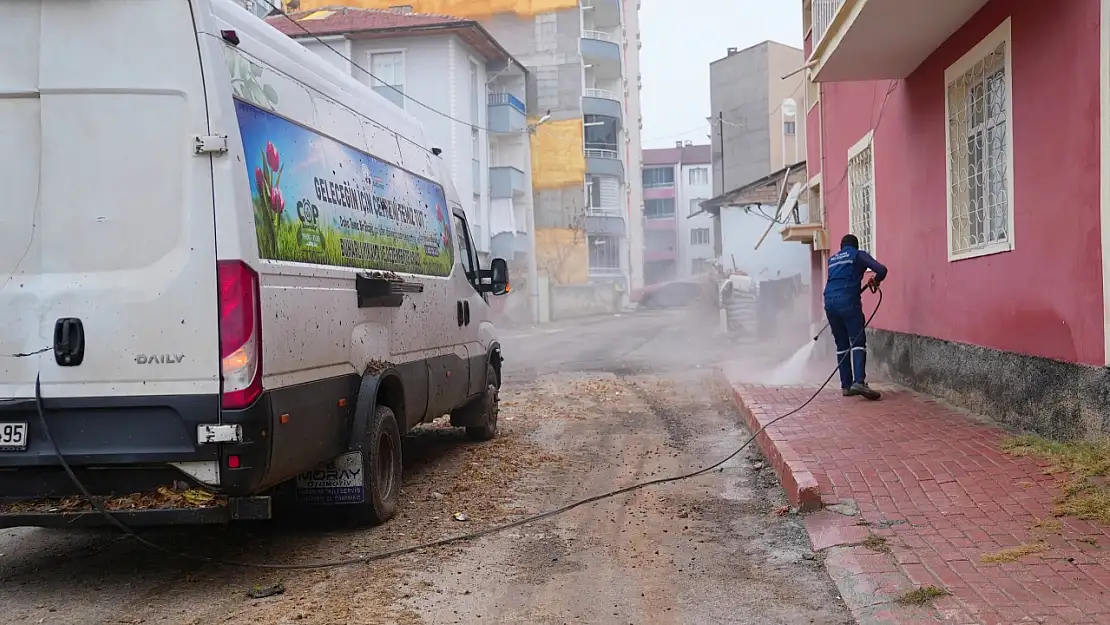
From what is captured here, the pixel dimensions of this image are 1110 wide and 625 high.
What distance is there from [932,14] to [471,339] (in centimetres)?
508

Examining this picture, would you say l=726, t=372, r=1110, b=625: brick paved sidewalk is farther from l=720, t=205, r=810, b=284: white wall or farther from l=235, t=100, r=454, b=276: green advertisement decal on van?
l=720, t=205, r=810, b=284: white wall

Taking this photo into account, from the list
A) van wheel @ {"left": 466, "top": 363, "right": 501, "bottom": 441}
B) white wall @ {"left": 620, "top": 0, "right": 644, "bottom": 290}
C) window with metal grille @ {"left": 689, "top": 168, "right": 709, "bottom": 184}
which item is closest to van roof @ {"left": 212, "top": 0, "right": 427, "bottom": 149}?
van wheel @ {"left": 466, "top": 363, "right": 501, "bottom": 441}

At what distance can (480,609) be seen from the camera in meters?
4.54

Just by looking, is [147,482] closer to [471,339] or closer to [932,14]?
[471,339]

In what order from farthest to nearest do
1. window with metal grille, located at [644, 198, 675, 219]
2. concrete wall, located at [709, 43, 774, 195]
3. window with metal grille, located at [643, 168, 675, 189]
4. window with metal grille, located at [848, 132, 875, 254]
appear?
window with metal grille, located at [643, 168, 675, 189] → window with metal grille, located at [644, 198, 675, 219] → concrete wall, located at [709, 43, 774, 195] → window with metal grille, located at [848, 132, 875, 254]

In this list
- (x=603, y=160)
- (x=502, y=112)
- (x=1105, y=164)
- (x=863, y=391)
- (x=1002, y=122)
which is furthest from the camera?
(x=603, y=160)

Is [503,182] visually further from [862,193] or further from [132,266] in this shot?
[132,266]

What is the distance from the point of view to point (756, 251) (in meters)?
37.3

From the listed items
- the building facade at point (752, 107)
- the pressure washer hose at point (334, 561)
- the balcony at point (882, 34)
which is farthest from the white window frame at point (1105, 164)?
the building facade at point (752, 107)

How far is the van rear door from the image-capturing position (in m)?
4.56

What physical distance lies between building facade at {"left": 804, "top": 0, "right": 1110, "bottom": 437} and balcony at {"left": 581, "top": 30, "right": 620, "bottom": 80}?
3409cm

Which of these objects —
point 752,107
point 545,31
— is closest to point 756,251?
point 752,107

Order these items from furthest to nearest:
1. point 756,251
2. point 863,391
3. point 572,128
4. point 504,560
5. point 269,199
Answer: point 572,128 → point 756,251 → point 863,391 → point 504,560 → point 269,199

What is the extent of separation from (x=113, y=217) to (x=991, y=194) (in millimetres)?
7127
